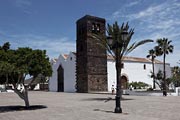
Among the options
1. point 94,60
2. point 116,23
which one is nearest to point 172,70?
point 94,60

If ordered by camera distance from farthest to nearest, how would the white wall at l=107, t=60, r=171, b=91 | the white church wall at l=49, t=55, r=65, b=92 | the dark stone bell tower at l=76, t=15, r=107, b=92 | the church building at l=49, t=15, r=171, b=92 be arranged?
the white church wall at l=49, t=55, r=65, b=92
the white wall at l=107, t=60, r=171, b=91
the church building at l=49, t=15, r=171, b=92
the dark stone bell tower at l=76, t=15, r=107, b=92

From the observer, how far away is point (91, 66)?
47781mm

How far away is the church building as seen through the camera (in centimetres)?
4766

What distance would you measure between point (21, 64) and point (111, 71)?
37.0 meters

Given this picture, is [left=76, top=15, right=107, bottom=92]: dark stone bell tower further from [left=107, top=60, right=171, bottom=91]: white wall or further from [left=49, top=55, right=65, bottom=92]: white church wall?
[left=49, top=55, right=65, bottom=92]: white church wall

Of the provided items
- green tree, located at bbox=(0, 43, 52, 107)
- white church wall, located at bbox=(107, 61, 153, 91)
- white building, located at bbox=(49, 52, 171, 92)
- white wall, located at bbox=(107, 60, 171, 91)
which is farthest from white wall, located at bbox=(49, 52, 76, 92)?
green tree, located at bbox=(0, 43, 52, 107)

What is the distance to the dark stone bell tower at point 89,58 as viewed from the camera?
47531 mm

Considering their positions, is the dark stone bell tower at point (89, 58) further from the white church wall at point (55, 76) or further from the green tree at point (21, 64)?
the green tree at point (21, 64)

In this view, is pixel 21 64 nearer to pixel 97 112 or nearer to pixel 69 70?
pixel 97 112

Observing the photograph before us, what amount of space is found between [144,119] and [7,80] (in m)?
8.81

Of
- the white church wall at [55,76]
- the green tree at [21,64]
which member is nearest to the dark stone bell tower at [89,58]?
the white church wall at [55,76]

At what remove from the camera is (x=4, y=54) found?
15.6 metres

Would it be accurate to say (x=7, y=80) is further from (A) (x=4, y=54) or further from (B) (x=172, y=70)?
(B) (x=172, y=70)

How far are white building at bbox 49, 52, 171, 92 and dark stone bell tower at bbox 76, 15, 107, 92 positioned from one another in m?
2.38
